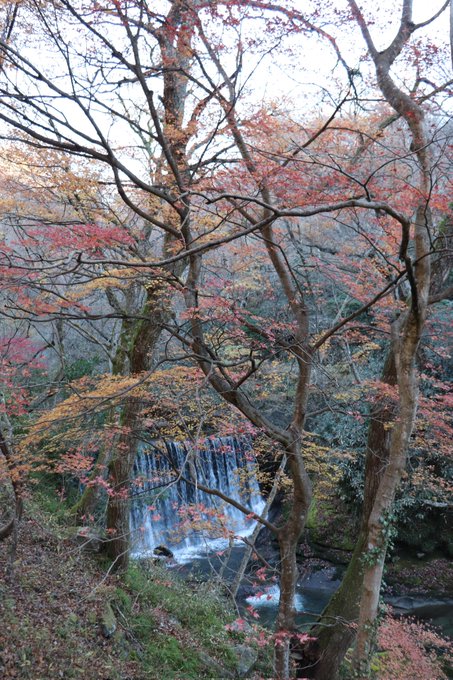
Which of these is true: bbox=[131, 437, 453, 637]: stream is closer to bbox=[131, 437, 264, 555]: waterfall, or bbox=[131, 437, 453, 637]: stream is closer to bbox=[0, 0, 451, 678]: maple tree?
bbox=[131, 437, 264, 555]: waterfall

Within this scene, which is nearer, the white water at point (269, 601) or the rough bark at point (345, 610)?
the rough bark at point (345, 610)

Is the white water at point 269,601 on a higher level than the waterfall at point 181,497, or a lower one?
lower

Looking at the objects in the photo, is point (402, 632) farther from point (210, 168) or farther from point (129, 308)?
point (210, 168)

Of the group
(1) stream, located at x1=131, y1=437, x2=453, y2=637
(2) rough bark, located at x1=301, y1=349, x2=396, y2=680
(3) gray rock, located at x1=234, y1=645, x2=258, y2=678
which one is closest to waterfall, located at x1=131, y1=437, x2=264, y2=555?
(1) stream, located at x1=131, y1=437, x2=453, y2=637

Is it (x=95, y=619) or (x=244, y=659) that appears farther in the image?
(x=244, y=659)

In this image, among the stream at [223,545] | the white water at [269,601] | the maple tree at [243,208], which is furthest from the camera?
the white water at [269,601]

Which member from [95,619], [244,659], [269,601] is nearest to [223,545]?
[269,601]

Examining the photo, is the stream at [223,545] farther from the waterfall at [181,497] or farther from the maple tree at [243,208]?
the maple tree at [243,208]

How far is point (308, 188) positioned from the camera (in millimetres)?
5551

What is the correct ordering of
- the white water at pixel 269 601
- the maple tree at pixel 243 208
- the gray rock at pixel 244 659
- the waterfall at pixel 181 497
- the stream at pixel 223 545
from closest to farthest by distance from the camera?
the maple tree at pixel 243 208, the gray rock at pixel 244 659, the stream at pixel 223 545, the white water at pixel 269 601, the waterfall at pixel 181 497

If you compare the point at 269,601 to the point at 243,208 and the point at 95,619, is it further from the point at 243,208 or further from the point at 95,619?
the point at 243,208

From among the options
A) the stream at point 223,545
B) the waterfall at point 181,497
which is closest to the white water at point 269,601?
the stream at point 223,545

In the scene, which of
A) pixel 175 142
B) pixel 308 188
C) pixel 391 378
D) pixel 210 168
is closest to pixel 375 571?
pixel 391 378

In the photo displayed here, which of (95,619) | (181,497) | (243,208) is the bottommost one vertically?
(181,497)
